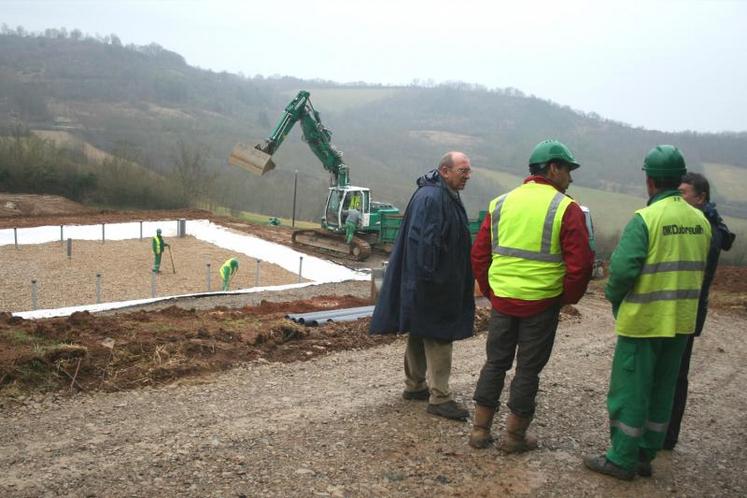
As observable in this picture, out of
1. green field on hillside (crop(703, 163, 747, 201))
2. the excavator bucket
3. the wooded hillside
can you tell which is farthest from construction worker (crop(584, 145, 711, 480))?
green field on hillside (crop(703, 163, 747, 201))

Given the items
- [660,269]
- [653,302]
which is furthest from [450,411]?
[660,269]

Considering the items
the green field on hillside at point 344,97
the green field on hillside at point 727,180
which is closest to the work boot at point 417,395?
the green field on hillside at point 727,180

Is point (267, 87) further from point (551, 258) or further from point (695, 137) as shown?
point (551, 258)

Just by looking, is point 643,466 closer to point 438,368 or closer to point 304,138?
point 438,368

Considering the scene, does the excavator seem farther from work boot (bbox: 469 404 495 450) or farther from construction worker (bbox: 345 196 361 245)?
work boot (bbox: 469 404 495 450)

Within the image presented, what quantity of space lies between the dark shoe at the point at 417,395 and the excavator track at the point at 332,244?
16322 millimetres

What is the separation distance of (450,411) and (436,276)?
3.24ft

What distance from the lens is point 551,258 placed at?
3.99 meters

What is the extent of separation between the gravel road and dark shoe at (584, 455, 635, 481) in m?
0.05

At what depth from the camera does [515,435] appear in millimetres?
4262

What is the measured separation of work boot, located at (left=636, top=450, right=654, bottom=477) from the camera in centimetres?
408

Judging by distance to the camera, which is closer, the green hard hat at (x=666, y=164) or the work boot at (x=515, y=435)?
the green hard hat at (x=666, y=164)

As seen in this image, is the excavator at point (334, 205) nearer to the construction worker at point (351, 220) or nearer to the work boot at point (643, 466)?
the construction worker at point (351, 220)

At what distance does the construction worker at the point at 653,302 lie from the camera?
3.80m
